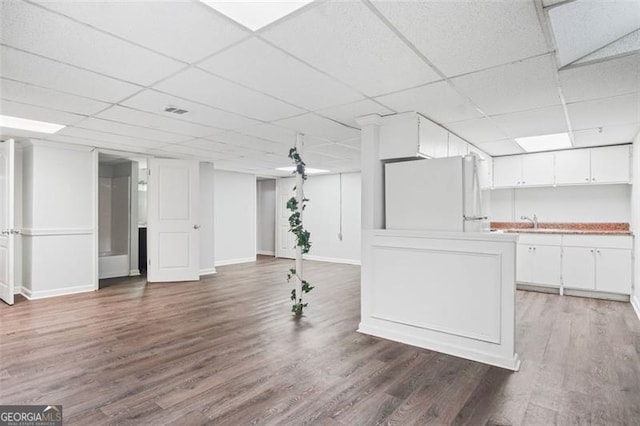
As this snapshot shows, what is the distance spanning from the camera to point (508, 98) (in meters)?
3.09

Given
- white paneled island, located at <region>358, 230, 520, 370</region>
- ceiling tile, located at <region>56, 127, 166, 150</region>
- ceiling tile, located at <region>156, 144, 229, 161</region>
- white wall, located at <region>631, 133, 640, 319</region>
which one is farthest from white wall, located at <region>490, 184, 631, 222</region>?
ceiling tile, located at <region>56, 127, 166, 150</region>

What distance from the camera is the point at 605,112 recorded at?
3.48 metres

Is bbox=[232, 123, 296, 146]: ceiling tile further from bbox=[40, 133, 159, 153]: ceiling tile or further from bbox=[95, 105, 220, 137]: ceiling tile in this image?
bbox=[40, 133, 159, 153]: ceiling tile

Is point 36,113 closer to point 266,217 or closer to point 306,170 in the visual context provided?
point 306,170

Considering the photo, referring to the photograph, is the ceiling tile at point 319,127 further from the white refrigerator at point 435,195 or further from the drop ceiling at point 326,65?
the white refrigerator at point 435,195

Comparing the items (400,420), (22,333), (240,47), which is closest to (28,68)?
(240,47)

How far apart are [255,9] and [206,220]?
5.85m

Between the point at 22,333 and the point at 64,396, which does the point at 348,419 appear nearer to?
the point at 64,396

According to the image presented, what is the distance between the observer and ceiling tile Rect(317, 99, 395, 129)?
10.7 ft

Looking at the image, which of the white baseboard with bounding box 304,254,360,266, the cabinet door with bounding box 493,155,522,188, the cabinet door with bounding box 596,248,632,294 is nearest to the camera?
the cabinet door with bounding box 596,248,632,294

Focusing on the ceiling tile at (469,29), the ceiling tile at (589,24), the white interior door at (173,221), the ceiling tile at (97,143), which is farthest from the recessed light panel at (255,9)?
the white interior door at (173,221)

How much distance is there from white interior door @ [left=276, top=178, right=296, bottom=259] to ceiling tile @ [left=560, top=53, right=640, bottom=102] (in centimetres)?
726

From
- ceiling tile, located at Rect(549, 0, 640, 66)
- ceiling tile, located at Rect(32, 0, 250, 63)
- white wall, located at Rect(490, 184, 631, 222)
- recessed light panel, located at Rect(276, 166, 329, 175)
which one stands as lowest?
white wall, located at Rect(490, 184, 631, 222)

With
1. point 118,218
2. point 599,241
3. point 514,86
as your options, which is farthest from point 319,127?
point 118,218
